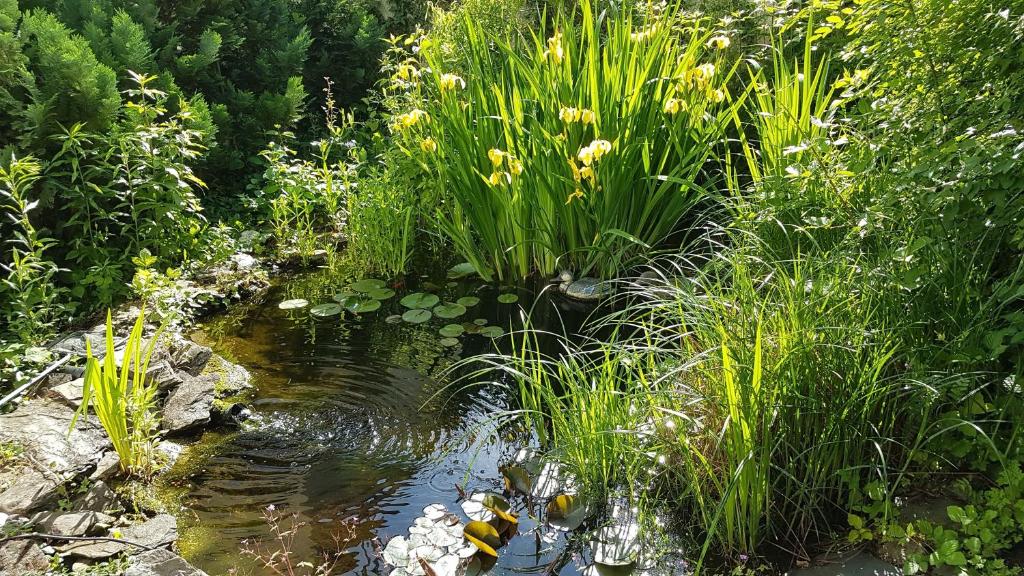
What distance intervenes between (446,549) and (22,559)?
114 centimetres

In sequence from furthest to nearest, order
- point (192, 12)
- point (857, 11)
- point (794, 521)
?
point (192, 12) → point (857, 11) → point (794, 521)

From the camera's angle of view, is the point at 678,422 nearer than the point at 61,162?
Yes

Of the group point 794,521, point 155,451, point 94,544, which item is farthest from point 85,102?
point 794,521

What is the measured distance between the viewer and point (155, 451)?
2824 millimetres

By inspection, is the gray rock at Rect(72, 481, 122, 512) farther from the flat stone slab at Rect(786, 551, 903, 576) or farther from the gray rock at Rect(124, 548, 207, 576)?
the flat stone slab at Rect(786, 551, 903, 576)

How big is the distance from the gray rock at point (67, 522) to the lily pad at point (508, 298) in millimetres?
2303

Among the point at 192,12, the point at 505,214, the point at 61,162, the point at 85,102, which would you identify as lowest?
the point at 505,214

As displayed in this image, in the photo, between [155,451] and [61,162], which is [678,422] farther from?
[61,162]

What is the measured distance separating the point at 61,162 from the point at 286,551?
8.56 ft

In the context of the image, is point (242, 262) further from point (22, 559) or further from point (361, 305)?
point (22, 559)

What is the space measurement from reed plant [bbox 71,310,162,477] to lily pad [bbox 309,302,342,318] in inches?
50.9

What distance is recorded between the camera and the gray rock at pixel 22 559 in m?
1.98

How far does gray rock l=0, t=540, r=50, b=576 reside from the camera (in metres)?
1.98

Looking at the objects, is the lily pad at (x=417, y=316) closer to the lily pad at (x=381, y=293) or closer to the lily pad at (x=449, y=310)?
the lily pad at (x=449, y=310)
